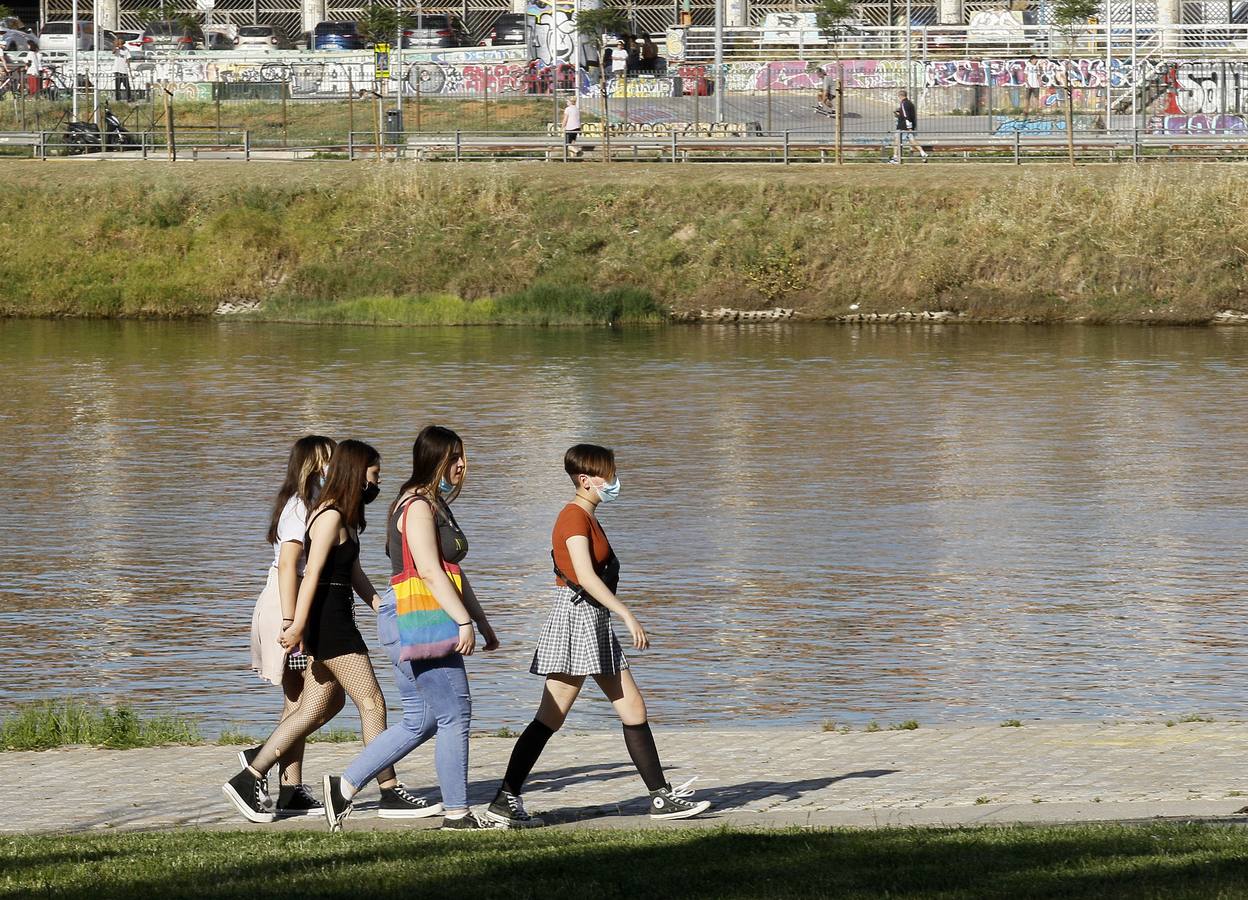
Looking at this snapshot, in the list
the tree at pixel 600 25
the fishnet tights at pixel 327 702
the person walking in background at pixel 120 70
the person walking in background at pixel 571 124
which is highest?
the tree at pixel 600 25

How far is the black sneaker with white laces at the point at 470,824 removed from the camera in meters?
8.54

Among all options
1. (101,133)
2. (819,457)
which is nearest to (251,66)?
(101,133)

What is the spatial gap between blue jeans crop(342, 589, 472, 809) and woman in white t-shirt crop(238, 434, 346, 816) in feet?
1.61

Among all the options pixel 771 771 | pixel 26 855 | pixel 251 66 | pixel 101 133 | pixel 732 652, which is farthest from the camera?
pixel 251 66

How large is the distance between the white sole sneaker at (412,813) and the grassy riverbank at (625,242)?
3269cm

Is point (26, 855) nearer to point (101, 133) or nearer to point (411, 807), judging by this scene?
point (411, 807)

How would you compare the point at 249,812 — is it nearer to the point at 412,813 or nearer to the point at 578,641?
the point at 412,813

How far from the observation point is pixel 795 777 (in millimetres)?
9617

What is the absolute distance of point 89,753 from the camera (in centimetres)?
1032

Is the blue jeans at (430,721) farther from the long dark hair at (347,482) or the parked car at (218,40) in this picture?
the parked car at (218,40)

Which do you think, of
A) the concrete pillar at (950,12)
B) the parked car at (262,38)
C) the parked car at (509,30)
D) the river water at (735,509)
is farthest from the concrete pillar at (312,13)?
the river water at (735,509)

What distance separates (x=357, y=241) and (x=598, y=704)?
33177mm

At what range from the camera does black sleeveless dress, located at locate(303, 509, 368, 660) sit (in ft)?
28.9

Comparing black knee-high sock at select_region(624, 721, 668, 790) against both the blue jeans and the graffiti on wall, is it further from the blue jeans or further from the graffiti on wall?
the graffiti on wall
